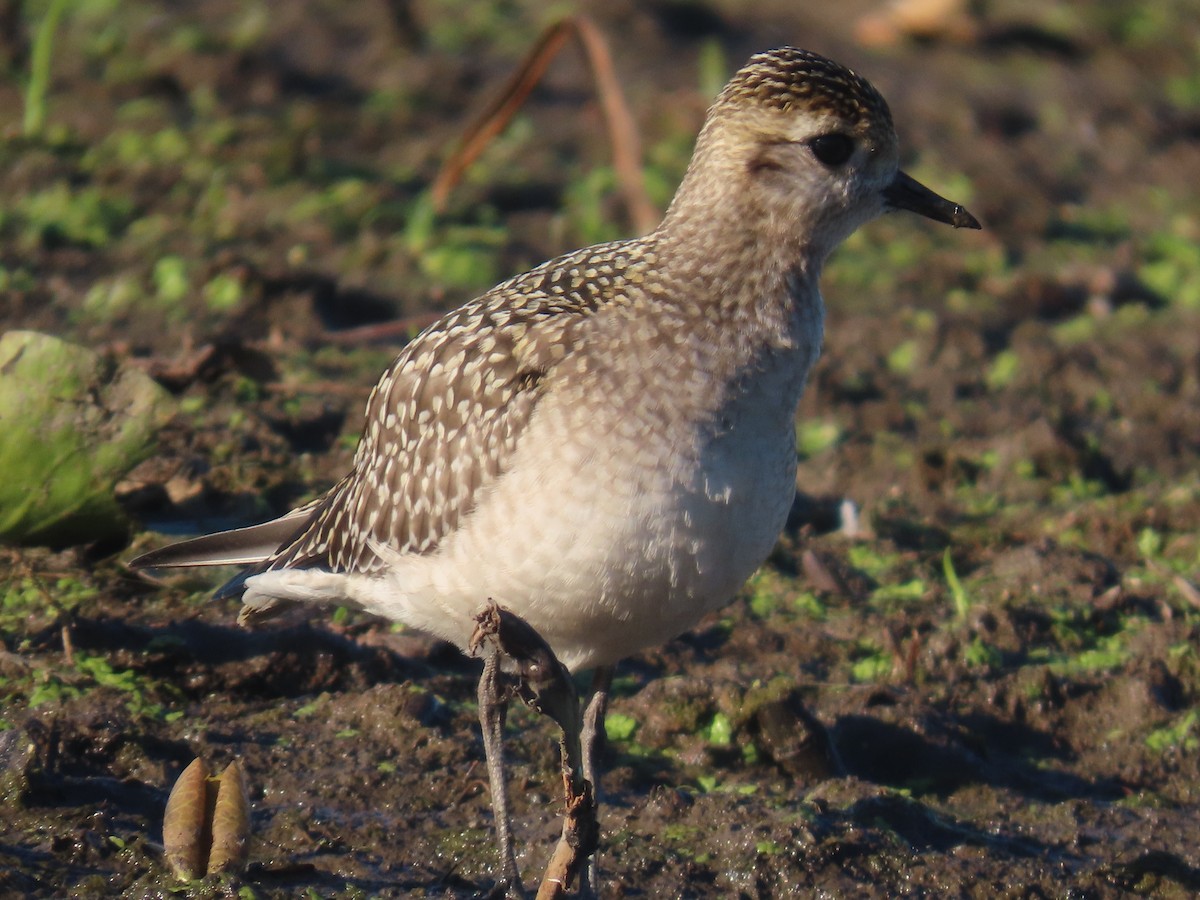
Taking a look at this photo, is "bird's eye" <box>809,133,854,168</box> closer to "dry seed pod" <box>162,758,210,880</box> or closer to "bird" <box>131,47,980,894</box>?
"bird" <box>131,47,980,894</box>

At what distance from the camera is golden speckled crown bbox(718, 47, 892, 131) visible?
17.7ft

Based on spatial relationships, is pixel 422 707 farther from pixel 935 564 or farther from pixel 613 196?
pixel 613 196

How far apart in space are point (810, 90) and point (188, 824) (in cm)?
297

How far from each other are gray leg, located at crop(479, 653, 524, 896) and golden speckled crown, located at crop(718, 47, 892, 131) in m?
2.01

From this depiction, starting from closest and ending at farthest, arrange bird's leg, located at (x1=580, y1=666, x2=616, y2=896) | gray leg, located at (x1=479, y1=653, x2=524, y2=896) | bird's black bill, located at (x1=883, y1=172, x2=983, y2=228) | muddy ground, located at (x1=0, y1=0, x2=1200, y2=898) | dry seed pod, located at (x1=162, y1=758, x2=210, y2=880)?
dry seed pod, located at (x1=162, y1=758, x2=210, y2=880), gray leg, located at (x1=479, y1=653, x2=524, y2=896), muddy ground, located at (x1=0, y1=0, x2=1200, y2=898), bird's leg, located at (x1=580, y1=666, x2=616, y2=896), bird's black bill, located at (x1=883, y1=172, x2=983, y2=228)

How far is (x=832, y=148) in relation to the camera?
213 inches

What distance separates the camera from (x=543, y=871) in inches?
204

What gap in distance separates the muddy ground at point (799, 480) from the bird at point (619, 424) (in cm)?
45

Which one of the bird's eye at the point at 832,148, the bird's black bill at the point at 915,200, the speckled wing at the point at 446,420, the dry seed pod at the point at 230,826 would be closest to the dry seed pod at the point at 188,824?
the dry seed pod at the point at 230,826

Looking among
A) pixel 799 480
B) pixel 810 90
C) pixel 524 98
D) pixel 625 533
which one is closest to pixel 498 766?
pixel 625 533

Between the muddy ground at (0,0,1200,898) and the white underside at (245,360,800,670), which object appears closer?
the white underside at (245,360,800,670)

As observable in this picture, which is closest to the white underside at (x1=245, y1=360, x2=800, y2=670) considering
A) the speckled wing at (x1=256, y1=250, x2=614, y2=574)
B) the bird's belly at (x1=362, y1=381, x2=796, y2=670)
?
the bird's belly at (x1=362, y1=381, x2=796, y2=670)

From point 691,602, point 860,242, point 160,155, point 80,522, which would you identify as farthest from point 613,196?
point 691,602

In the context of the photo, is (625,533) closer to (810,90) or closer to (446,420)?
(446,420)
